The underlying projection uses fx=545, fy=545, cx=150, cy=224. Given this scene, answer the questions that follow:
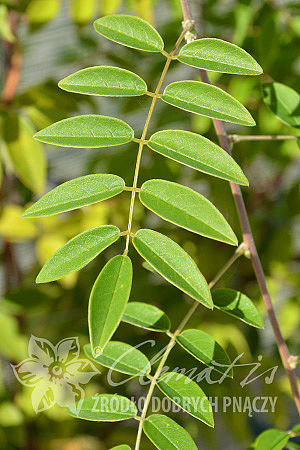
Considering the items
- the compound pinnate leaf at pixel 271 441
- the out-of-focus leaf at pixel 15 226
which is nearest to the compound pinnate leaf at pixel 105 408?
the compound pinnate leaf at pixel 271 441

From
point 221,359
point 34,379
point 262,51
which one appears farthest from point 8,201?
point 221,359

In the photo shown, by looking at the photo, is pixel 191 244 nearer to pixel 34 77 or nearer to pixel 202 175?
pixel 202 175

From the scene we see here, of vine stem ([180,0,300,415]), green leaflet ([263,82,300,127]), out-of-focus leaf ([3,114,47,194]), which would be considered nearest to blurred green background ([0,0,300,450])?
out-of-focus leaf ([3,114,47,194])

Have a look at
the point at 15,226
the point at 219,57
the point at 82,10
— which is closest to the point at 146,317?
the point at 219,57

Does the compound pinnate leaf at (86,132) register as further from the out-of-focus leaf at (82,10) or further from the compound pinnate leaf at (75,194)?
the out-of-focus leaf at (82,10)

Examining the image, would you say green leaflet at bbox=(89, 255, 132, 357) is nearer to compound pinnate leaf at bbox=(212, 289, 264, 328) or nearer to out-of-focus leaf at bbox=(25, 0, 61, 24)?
compound pinnate leaf at bbox=(212, 289, 264, 328)

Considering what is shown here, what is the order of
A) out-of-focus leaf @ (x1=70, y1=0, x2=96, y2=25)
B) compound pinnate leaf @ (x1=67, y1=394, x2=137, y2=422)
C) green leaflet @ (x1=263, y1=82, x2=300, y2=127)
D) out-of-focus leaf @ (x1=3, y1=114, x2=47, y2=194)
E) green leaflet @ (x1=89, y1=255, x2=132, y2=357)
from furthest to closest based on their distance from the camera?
out-of-focus leaf @ (x1=70, y1=0, x2=96, y2=25) → out-of-focus leaf @ (x1=3, y1=114, x2=47, y2=194) → green leaflet @ (x1=263, y1=82, x2=300, y2=127) → compound pinnate leaf @ (x1=67, y1=394, x2=137, y2=422) → green leaflet @ (x1=89, y1=255, x2=132, y2=357)

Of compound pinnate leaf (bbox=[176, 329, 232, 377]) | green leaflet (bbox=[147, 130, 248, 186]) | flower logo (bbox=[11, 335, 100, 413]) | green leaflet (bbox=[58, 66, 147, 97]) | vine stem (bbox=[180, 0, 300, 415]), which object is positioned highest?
green leaflet (bbox=[58, 66, 147, 97])
